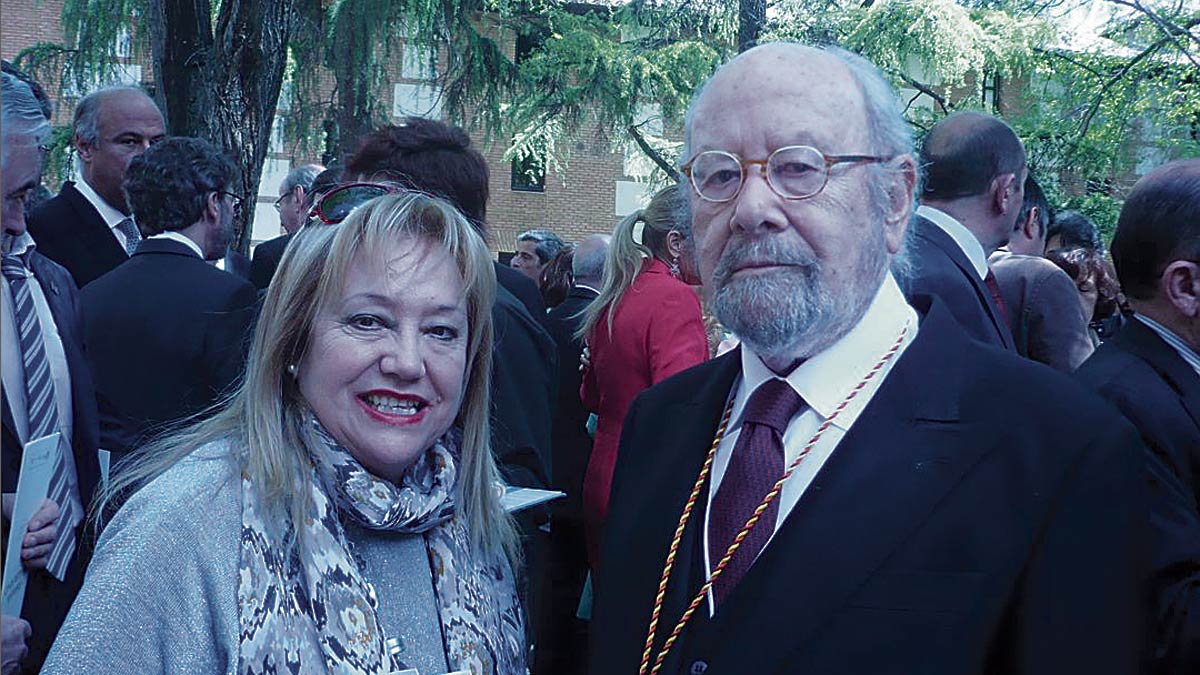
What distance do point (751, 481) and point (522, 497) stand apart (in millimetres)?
1195

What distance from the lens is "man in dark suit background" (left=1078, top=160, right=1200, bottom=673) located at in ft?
7.04

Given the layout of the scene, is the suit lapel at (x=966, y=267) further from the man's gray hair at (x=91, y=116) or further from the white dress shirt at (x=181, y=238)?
the man's gray hair at (x=91, y=116)

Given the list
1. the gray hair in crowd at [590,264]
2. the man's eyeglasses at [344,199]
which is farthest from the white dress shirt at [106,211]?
the gray hair in crowd at [590,264]

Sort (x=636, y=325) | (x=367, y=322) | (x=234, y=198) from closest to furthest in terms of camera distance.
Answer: (x=367, y=322) → (x=234, y=198) → (x=636, y=325)

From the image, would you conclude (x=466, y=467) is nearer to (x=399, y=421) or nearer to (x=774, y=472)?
(x=399, y=421)

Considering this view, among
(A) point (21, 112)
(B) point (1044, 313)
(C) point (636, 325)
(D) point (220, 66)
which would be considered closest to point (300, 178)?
(D) point (220, 66)

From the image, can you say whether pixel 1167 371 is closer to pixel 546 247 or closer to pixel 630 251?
pixel 630 251

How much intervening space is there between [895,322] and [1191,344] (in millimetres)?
939

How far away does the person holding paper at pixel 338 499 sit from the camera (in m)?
1.89

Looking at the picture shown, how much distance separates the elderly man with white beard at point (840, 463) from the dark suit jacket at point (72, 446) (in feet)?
5.58

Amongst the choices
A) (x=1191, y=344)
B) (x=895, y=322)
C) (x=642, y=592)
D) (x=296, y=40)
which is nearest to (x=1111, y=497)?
(x=895, y=322)

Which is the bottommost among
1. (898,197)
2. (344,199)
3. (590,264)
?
(590,264)

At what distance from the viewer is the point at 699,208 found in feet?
6.86

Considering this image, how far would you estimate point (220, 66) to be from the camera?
713 centimetres
